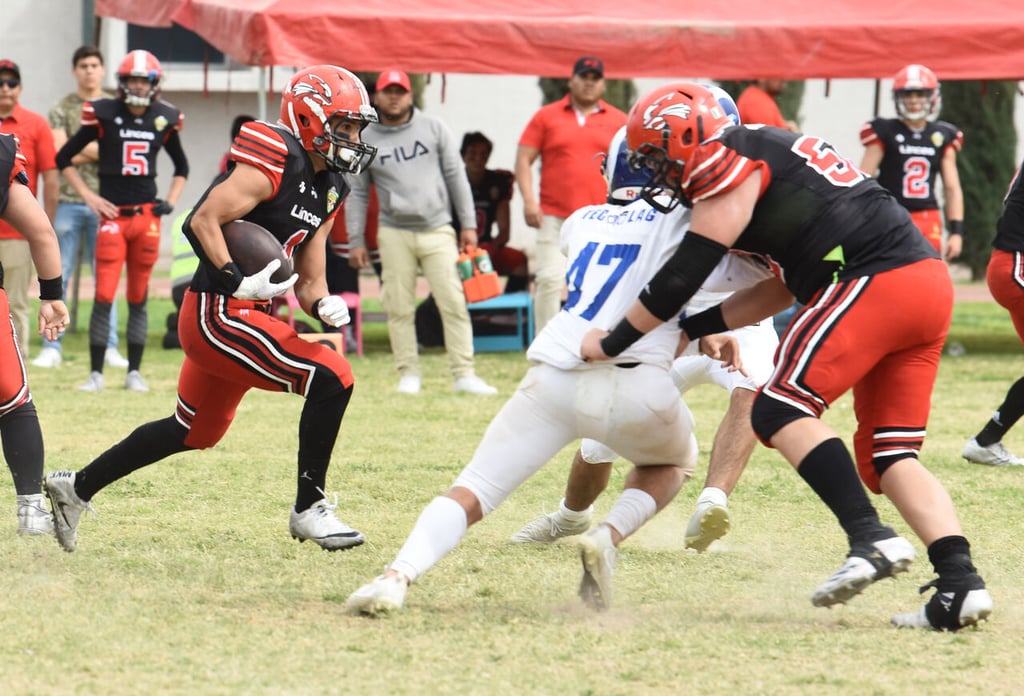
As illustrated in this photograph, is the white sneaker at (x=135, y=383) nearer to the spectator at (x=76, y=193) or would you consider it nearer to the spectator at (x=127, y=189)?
the spectator at (x=127, y=189)

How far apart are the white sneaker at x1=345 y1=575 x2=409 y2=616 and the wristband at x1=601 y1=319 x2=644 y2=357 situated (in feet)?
2.99

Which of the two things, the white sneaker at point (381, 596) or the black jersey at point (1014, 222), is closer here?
the white sneaker at point (381, 596)

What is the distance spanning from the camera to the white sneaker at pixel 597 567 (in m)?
4.52

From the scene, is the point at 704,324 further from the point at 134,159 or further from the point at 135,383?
the point at 134,159

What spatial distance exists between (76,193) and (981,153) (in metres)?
13.3

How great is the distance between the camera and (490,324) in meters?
13.2

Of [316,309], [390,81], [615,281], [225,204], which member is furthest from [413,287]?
[615,281]

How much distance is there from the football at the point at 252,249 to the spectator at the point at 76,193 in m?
5.70

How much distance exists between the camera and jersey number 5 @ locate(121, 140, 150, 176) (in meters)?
10.1

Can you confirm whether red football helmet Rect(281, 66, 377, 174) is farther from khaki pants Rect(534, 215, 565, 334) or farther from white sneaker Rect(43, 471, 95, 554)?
khaki pants Rect(534, 215, 565, 334)

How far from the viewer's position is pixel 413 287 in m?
10.3

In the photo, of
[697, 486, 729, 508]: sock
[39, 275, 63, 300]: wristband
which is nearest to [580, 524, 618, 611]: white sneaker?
[697, 486, 729, 508]: sock

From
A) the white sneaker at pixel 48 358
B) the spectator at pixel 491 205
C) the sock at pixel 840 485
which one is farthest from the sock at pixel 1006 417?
the white sneaker at pixel 48 358

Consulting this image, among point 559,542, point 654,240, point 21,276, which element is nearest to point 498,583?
point 559,542
